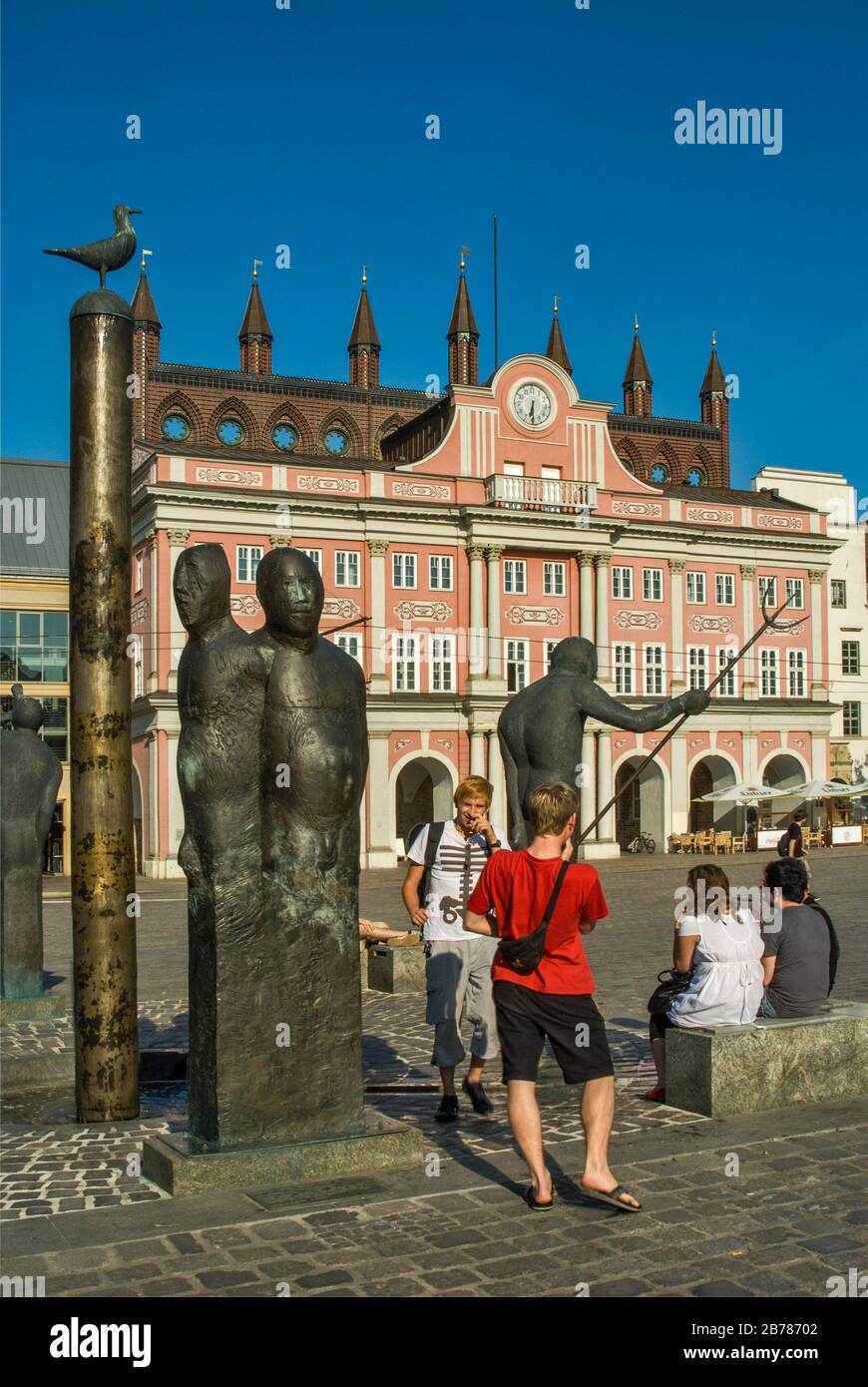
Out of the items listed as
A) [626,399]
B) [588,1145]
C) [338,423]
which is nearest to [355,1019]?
[588,1145]

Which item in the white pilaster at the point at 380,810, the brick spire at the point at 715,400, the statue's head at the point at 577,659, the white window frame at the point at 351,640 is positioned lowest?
the white pilaster at the point at 380,810

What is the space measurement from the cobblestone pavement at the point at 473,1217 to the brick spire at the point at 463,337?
56.9m

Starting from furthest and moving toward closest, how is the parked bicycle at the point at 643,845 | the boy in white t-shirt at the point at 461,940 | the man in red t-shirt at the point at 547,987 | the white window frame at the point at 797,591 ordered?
1. the white window frame at the point at 797,591
2. the parked bicycle at the point at 643,845
3. the boy in white t-shirt at the point at 461,940
4. the man in red t-shirt at the point at 547,987

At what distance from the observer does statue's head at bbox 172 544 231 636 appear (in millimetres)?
5418

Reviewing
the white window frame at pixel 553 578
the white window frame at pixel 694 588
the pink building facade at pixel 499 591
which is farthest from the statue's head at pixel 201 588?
the white window frame at pixel 694 588

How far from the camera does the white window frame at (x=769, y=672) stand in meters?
48.4

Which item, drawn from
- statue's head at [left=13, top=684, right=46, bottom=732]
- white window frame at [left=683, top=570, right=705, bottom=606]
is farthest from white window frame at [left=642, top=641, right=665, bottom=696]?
statue's head at [left=13, top=684, right=46, bottom=732]

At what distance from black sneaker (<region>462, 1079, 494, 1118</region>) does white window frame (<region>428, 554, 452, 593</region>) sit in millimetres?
36708

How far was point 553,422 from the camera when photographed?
1794 inches

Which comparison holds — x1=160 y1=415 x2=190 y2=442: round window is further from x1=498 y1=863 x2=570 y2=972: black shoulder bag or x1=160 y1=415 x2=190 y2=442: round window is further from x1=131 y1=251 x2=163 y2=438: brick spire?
x1=498 y1=863 x2=570 y2=972: black shoulder bag

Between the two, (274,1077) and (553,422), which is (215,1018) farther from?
(553,422)

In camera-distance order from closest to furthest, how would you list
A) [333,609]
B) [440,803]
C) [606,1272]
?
[606,1272] → [333,609] → [440,803]

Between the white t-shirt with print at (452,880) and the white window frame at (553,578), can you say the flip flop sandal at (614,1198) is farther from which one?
the white window frame at (553,578)
